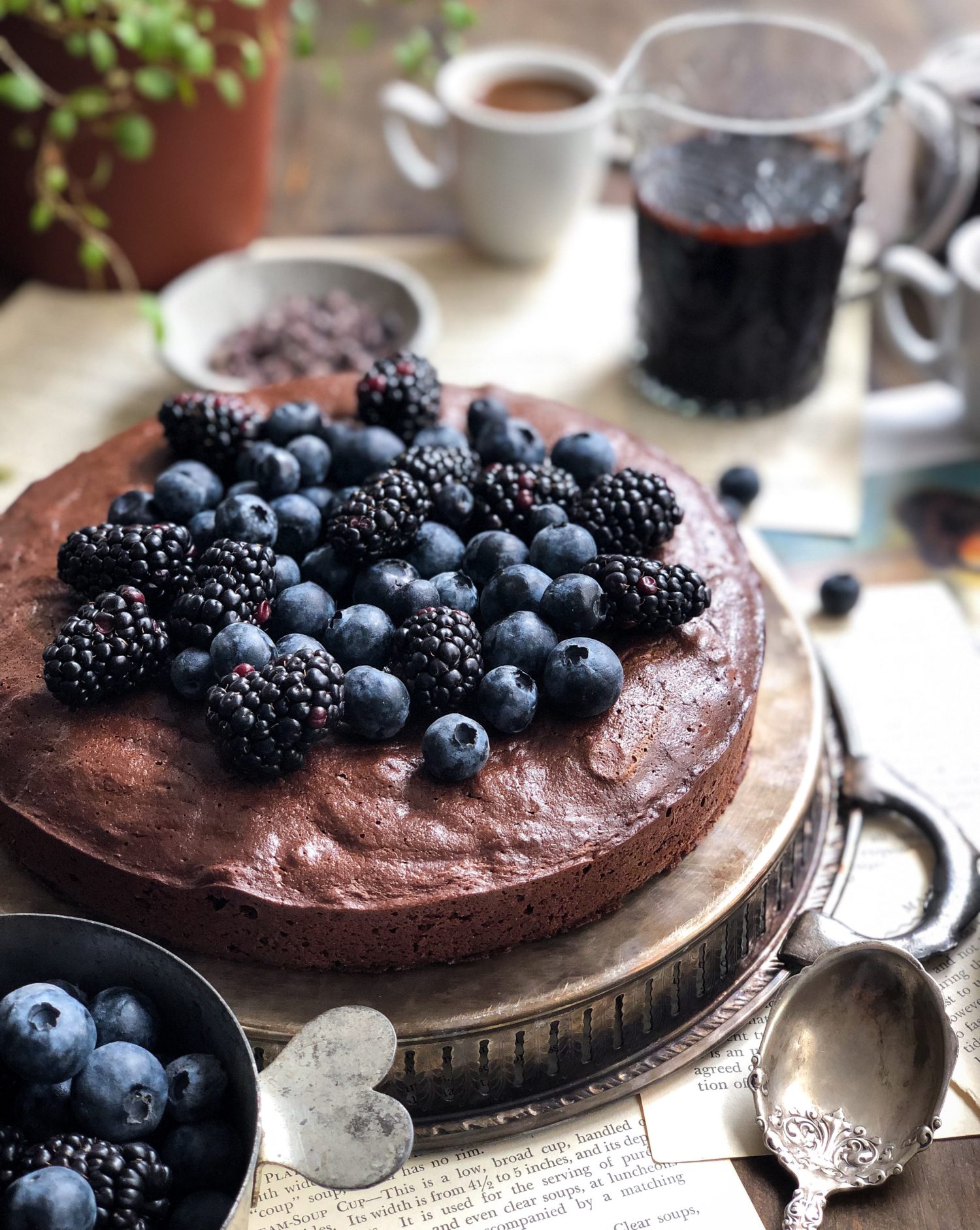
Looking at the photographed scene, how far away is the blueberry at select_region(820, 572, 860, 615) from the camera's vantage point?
2213 mm

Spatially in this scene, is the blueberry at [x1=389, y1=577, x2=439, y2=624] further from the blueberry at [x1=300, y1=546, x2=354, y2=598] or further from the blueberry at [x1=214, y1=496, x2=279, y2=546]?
the blueberry at [x1=214, y1=496, x2=279, y2=546]

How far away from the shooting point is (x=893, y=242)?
2.74 metres

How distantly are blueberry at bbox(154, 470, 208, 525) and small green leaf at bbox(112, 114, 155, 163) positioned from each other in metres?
1.06

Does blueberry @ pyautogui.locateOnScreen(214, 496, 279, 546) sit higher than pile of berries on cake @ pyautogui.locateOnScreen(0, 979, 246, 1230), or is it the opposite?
blueberry @ pyautogui.locateOnScreen(214, 496, 279, 546)

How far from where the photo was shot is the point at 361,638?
153 cm

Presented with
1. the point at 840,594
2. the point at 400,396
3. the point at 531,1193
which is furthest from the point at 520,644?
the point at 840,594

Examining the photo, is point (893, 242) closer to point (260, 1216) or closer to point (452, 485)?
point (452, 485)

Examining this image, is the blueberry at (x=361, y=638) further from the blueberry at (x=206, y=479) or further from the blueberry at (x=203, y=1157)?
the blueberry at (x=203, y=1157)

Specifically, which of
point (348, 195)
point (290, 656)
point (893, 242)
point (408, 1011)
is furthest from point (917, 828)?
point (348, 195)

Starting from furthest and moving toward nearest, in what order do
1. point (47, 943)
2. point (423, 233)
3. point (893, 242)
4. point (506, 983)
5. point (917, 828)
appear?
point (423, 233) < point (893, 242) < point (917, 828) < point (506, 983) < point (47, 943)

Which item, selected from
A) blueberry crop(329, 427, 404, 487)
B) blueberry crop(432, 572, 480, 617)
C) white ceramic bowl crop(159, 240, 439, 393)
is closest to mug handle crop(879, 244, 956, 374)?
white ceramic bowl crop(159, 240, 439, 393)

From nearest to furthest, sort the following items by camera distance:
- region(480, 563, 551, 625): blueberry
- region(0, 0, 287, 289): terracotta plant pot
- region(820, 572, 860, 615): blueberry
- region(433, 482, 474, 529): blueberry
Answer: region(480, 563, 551, 625): blueberry, region(433, 482, 474, 529): blueberry, region(820, 572, 860, 615): blueberry, region(0, 0, 287, 289): terracotta plant pot

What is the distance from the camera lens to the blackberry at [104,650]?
147 cm

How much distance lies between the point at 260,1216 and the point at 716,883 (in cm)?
66
